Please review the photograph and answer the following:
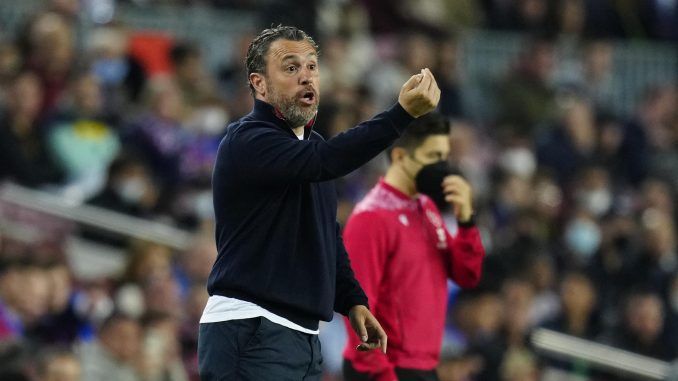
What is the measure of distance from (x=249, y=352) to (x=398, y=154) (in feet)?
5.92

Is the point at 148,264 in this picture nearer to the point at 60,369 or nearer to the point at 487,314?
the point at 60,369

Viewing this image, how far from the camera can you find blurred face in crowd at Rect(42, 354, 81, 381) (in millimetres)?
8289

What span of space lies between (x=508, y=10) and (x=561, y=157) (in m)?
2.28

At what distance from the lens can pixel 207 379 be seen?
5.29m

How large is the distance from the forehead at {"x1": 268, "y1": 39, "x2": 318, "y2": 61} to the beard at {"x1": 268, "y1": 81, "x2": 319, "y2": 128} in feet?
0.39

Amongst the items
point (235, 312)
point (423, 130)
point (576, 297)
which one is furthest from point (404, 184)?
point (576, 297)

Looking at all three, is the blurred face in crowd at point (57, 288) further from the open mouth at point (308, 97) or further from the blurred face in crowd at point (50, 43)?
the open mouth at point (308, 97)

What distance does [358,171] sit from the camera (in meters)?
12.1

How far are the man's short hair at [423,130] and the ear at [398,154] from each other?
19 mm

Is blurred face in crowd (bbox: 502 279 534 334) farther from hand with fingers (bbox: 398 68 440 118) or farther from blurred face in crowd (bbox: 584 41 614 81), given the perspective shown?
hand with fingers (bbox: 398 68 440 118)

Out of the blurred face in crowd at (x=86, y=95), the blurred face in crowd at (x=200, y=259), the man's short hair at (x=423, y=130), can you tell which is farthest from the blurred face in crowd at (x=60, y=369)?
the blurred face in crowd at (x=86, y=95)

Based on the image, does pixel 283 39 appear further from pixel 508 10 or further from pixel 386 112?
pixel 508 10

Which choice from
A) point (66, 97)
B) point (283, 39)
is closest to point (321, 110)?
point (66, 97)

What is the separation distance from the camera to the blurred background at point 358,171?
9.74 meters
